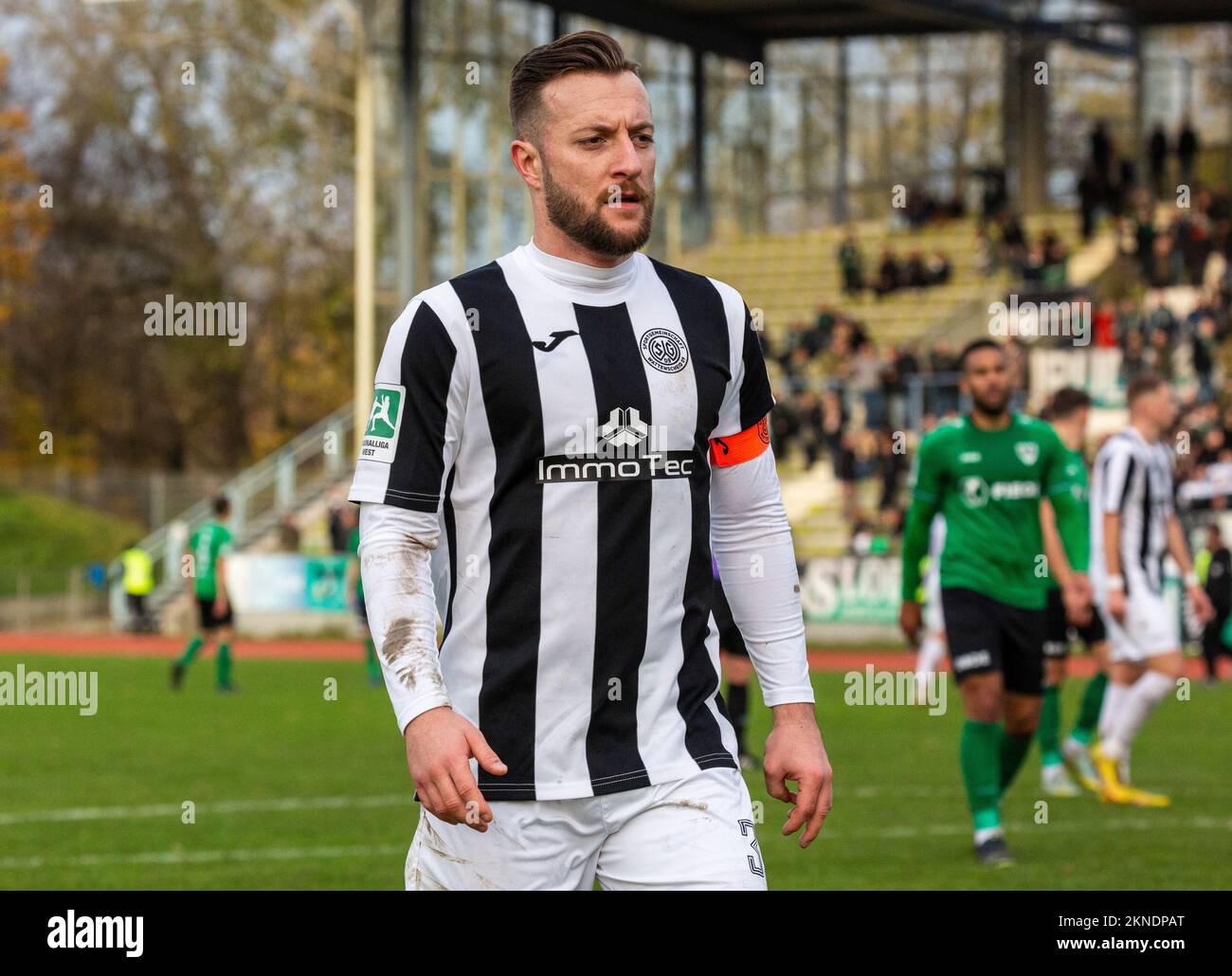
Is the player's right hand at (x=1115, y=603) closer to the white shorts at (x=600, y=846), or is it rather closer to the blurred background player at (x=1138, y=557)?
the blurred background player at (x=1138, y=557)

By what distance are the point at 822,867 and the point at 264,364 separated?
42.5 m

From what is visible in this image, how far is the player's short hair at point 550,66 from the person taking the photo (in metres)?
3.78

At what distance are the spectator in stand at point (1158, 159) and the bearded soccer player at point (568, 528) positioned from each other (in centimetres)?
3451

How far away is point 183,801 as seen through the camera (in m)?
11.5

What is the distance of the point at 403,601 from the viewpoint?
3.62 meters

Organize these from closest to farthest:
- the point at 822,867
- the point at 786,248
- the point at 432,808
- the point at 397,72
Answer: the point at 432,808 → the point at 822,867 → the point at 397,72 → the point at 786,248

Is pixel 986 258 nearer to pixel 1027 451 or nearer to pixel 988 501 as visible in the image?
pixel 1027 451

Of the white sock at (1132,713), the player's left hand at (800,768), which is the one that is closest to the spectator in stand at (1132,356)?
the white sock at (1132,713)

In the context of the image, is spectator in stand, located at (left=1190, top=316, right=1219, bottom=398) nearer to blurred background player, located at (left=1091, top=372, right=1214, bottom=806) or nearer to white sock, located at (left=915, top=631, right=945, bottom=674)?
white sock, located at (left=915, top=631, right=945, bottom=674)

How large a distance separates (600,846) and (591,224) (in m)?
1.19

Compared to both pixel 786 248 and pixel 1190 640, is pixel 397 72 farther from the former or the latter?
pixel 1190 640

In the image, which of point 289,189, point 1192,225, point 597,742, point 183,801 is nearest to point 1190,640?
point 1192,225

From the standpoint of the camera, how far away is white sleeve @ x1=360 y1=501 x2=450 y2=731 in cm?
355

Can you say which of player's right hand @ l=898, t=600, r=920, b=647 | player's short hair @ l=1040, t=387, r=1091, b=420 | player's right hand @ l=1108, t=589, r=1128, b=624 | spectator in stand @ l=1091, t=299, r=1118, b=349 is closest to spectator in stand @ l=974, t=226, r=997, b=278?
spectator in stand @ l=1091, t=299, r=1118, b=349
